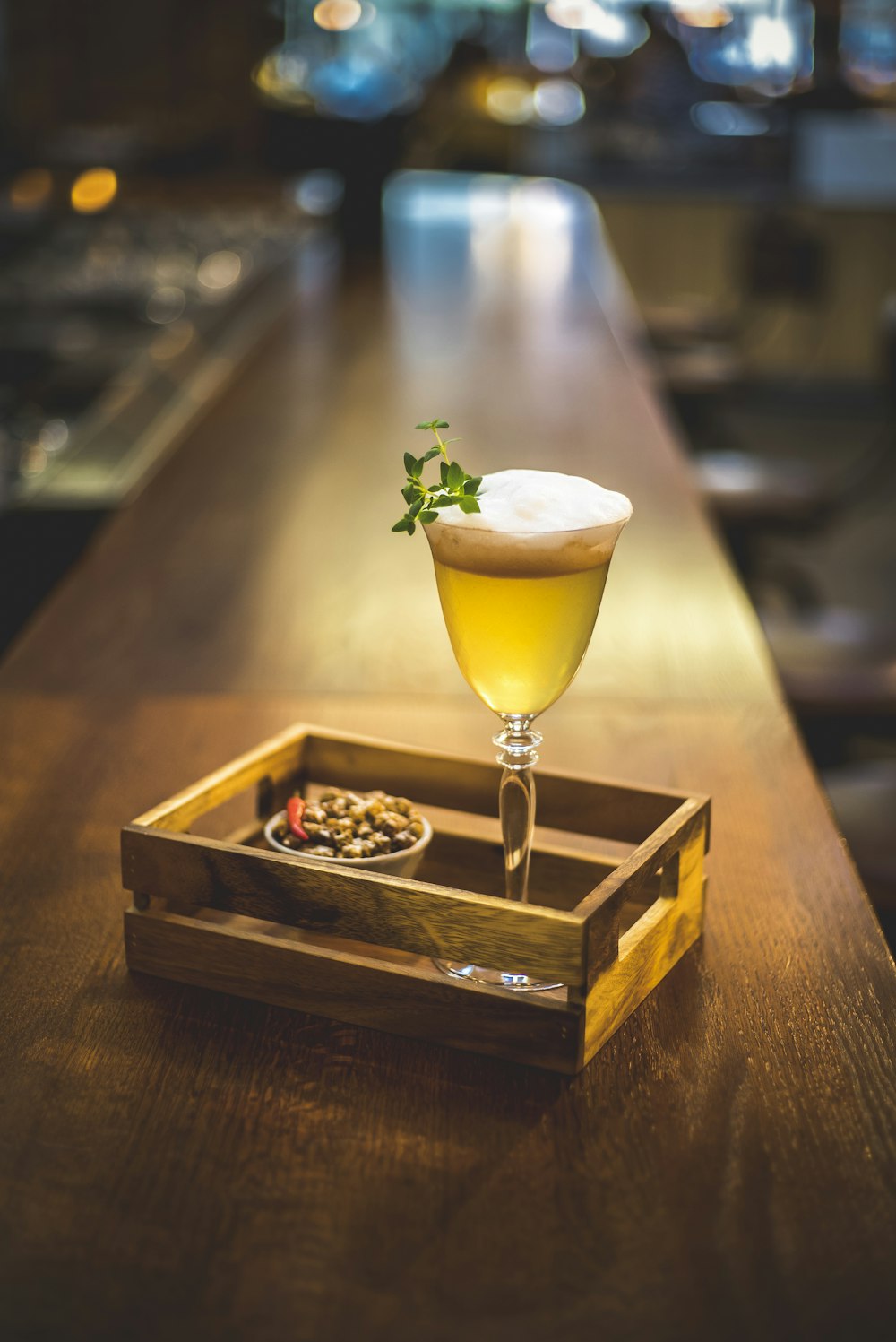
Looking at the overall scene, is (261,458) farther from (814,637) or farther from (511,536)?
(511,536)

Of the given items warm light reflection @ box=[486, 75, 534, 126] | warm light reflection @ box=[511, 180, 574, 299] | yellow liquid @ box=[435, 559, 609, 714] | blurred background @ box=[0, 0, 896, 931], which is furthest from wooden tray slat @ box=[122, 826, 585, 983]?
warm light reflection @ box=[486, 75, 534, 126]

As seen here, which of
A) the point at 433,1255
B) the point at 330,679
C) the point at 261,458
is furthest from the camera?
the point at 261,458

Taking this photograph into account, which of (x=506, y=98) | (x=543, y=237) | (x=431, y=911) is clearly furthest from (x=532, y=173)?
(x=431, y=911)

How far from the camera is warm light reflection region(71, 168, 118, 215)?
325 centimetres

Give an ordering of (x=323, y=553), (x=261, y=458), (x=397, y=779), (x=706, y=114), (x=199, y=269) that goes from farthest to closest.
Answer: (x=706, y=114) < (x=199, y=269) < (x=261, y=458) < (x=323, y=553) < (x=397, y=779)

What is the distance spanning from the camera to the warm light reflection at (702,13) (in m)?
11.2

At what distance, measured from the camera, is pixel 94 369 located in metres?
2.70

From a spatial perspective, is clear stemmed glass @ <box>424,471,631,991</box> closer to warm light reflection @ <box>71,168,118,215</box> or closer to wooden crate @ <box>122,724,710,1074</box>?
wooden crate @ <box>122,724,710,1074</box>

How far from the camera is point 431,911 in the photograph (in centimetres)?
73

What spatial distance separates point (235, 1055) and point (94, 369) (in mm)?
2191

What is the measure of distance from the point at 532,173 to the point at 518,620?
958cm

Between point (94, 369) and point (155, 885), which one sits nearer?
point (155, 885)

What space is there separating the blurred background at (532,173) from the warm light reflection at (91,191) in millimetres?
11

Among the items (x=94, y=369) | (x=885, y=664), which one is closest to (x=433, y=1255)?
(x=885, y=664)
